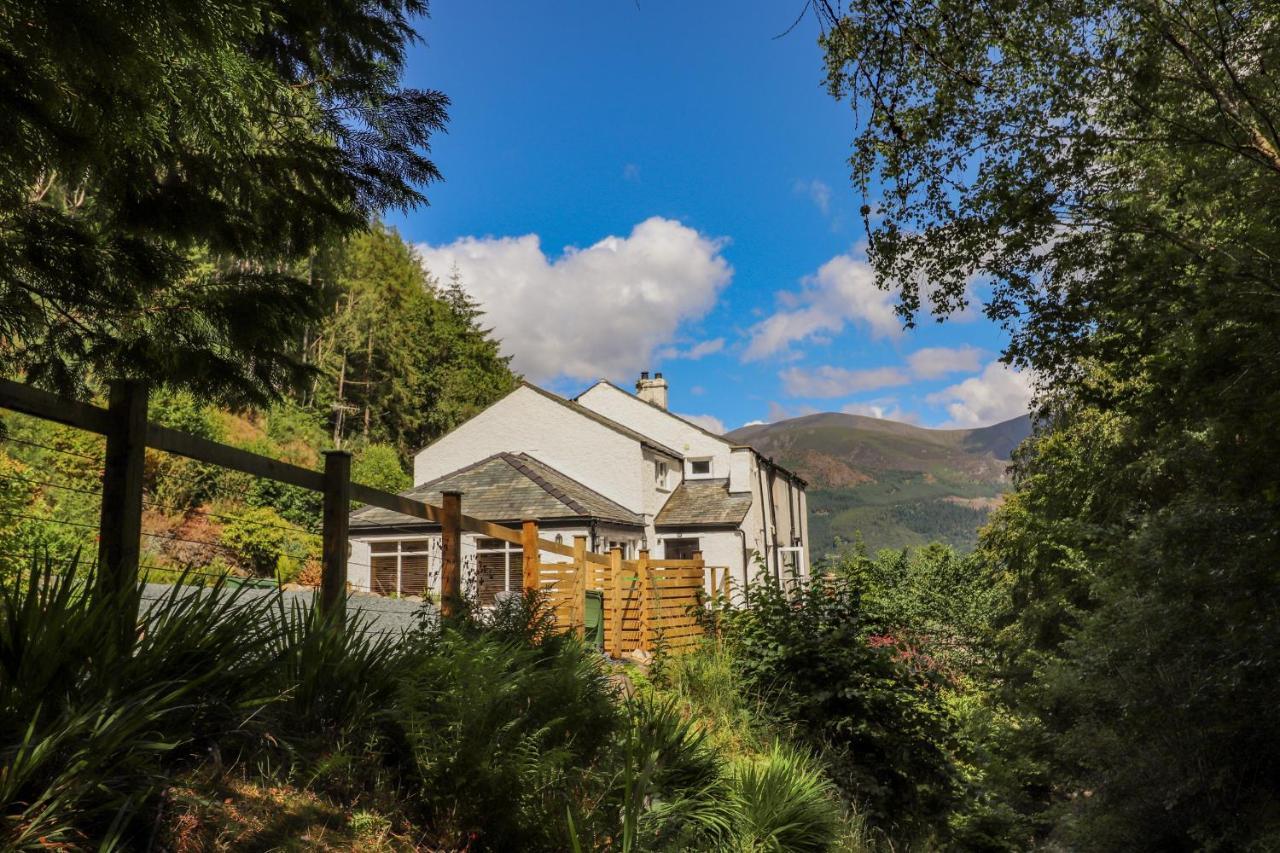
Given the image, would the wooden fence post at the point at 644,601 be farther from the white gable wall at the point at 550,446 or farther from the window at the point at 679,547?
the window at the point at 679,547

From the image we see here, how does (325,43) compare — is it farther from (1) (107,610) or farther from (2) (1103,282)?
(2) (1103,282)

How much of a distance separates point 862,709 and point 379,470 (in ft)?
90.0

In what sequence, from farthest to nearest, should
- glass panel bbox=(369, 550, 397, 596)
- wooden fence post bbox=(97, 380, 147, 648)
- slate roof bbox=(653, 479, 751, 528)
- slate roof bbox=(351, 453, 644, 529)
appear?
slate roof bbox=(653, 479, 751, 528)
glass panel bbox=(369, 550, 397, 596)
slate roof bbox=(351, 453, 644, 529)
wooden fence post bbox=(97, 380, 147, 648)

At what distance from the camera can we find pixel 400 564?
2522cm

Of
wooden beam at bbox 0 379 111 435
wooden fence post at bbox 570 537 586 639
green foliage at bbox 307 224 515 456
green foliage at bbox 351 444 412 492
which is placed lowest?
wooden fence post at bbox 570 537 586 639

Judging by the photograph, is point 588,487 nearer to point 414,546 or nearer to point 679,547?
point 679,547

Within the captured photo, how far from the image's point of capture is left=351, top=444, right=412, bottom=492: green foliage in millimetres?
32688

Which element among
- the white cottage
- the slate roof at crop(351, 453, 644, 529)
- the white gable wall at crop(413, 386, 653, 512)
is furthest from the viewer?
the white gable wall at crop(413, 386, 653, 512)

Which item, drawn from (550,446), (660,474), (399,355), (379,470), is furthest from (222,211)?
(399,355)

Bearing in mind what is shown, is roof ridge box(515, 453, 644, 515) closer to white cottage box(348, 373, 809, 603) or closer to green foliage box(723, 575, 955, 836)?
white cottage box(348, 373, 809, 603)

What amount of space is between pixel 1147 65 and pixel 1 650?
9342 millimetres

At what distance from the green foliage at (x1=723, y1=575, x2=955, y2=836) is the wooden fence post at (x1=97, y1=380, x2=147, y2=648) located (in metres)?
6.57

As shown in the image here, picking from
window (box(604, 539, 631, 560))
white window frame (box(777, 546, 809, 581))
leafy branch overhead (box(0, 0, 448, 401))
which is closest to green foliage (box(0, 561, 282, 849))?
Result: leafy branch overhead (box(0, 0, 448, 401))

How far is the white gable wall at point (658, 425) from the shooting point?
32.2 metres
